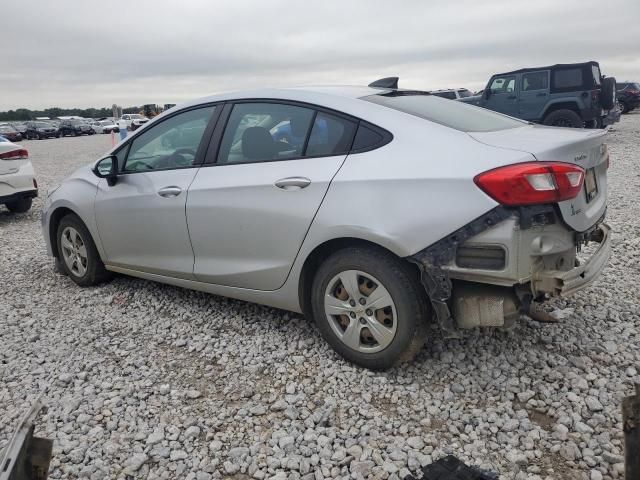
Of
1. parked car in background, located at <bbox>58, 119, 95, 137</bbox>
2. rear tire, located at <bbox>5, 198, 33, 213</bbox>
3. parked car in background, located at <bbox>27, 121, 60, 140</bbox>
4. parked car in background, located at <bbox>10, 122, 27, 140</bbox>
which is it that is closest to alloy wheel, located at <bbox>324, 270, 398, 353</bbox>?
rear tire, located at <bbox>5, 198, 33, 213</bbox>

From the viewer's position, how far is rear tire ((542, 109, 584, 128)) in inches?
540

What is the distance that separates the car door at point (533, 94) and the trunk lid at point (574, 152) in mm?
11824

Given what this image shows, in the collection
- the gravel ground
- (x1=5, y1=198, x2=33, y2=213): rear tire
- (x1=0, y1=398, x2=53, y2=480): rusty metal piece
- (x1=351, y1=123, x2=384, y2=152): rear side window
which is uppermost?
(x1=351, y1=123, x2=384, y2=152): rear side window

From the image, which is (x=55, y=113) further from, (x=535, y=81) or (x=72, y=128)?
(x=535, y=81)

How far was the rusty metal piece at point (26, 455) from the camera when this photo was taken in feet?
5.52

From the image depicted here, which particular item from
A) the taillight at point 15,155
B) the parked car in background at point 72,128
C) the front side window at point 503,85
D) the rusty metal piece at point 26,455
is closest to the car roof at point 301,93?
the rusty metal piece at point 26,455

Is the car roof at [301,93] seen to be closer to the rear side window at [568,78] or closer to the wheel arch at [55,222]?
the wheel arch at [55,222]

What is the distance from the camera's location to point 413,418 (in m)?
2.74

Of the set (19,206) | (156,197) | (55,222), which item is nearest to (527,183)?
(156,197)

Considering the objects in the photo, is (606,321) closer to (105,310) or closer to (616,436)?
(616,436)

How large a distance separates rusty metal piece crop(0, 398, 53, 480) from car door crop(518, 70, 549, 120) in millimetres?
14277

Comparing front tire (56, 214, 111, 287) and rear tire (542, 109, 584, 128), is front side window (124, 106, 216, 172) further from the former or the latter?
rear tire (542, 109, 584, 128)

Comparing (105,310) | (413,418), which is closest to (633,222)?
(413,418)

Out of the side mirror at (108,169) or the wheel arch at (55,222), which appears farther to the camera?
the wheel arch at (55,222)
